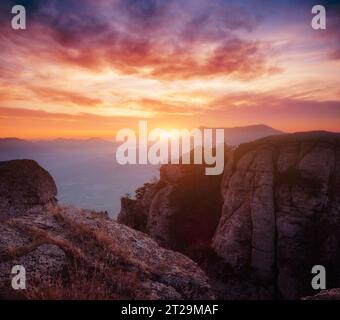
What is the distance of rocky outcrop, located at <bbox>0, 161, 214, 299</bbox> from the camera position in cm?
885

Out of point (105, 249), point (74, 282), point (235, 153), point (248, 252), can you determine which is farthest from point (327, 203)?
point (74, 282)

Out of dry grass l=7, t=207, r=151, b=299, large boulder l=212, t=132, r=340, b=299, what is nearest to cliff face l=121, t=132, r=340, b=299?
large boulder l=212, t=132, r=340, b=299

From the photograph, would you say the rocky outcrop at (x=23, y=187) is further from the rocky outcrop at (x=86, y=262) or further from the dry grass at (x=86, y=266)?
the dry grass at (x=86, y=266)

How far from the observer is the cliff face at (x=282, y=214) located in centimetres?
3141

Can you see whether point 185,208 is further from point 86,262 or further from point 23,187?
point 86,262

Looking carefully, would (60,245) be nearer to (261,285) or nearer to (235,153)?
(261,285)

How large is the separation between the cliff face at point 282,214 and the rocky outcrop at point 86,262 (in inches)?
863

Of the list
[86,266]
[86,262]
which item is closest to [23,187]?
[86,262]

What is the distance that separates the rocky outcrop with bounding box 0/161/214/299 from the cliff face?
21.9 metres

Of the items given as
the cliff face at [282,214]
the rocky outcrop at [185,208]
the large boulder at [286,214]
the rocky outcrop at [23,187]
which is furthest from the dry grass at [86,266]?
the rocky outcrop at [185,208]

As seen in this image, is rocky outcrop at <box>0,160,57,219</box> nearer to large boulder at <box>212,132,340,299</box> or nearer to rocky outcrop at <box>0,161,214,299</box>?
large boulder at <box>212,132,340,299</box>

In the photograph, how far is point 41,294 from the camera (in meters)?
7.98

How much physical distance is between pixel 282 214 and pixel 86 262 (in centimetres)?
2721
